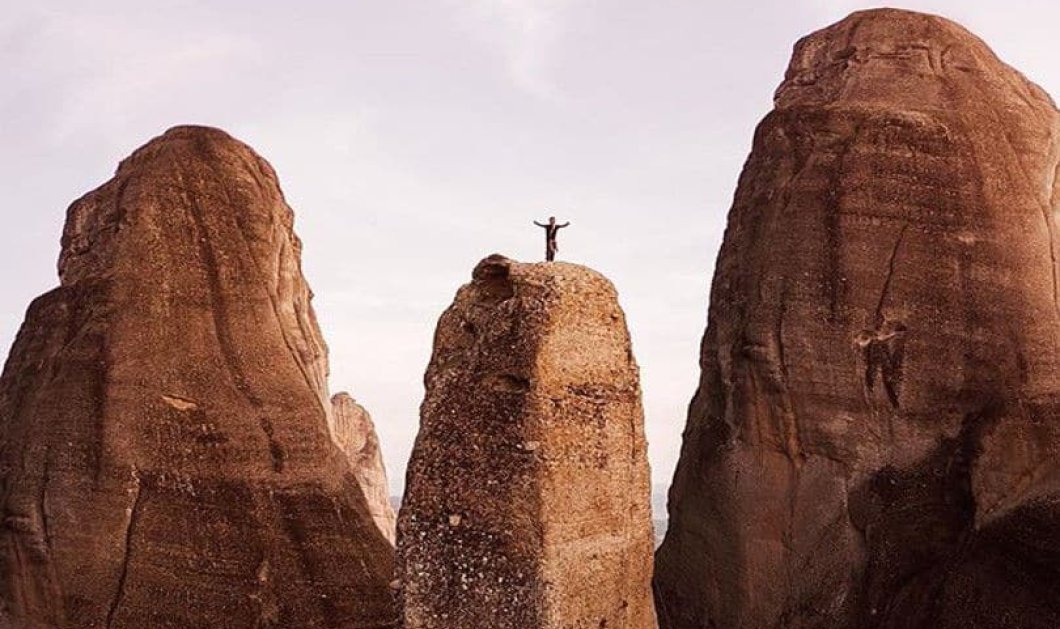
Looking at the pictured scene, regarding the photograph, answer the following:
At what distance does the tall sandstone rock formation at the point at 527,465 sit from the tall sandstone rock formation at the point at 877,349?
665 centimetres

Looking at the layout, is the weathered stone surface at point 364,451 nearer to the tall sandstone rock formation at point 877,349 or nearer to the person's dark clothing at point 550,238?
the tall sandstone rock formation at point 877,349

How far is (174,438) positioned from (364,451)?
27.6m

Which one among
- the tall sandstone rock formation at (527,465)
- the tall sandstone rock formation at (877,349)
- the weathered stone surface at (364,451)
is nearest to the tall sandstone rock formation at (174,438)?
the tall sandstone rock formation at (877,349)

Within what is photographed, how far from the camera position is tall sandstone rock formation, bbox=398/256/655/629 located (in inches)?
432

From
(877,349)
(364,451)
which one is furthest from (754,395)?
(364,451)

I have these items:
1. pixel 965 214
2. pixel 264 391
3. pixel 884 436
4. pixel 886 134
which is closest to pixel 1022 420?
pixel 884 436

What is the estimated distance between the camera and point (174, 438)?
17141 millimetres

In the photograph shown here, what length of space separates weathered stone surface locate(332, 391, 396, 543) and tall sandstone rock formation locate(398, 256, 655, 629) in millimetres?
30492

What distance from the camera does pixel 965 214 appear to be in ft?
61.7

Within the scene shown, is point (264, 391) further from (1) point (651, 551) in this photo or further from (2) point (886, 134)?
(2) point (886, 134)

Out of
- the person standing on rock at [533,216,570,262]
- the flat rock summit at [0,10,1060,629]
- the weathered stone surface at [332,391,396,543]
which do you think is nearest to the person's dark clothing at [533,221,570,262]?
the person standing on rock at [533,216,570,262]

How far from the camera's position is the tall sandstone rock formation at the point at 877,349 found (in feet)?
57.5

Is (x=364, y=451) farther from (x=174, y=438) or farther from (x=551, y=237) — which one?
(x=551, y=237)

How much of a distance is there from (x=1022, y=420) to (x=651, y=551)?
26.2 feet
